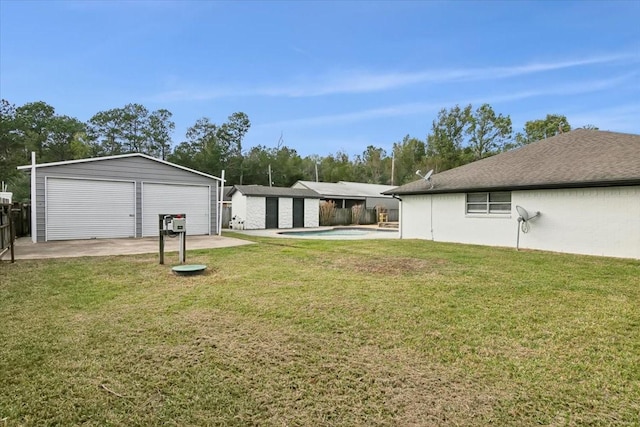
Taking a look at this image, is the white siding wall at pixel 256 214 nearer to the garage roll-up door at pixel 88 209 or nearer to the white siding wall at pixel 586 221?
the garage roll-up door at pixel 88 209

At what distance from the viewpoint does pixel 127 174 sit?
13414 millimetres

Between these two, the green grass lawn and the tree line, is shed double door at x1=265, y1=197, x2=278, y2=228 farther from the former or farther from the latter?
the tree line

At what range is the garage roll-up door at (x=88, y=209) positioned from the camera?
12141mm

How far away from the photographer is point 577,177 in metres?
9.53

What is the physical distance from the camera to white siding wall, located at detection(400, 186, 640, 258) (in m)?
8.87

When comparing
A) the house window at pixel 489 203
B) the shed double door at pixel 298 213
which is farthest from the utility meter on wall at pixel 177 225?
the shed double door at pixel 298 213

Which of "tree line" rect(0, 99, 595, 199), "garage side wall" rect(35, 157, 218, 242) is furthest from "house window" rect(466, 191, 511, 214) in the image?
"tree line" rect(0, 99, 595, 199)

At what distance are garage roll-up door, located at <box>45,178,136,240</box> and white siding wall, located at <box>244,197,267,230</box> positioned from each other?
24.1 feet

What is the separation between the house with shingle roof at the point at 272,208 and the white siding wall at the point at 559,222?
400 inches

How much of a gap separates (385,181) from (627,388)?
44.6m

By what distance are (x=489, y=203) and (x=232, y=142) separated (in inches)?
1405

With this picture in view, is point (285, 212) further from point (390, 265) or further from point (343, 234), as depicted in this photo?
point (390, 265)

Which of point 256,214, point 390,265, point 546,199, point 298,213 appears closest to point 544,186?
point 546,199

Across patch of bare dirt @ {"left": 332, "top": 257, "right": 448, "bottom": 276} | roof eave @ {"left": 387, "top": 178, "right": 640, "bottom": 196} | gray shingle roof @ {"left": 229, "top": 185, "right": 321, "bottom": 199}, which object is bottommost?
patch of bare dirt @ {"left": 332, "top": 257, "right": 448, "bottom": 276}
